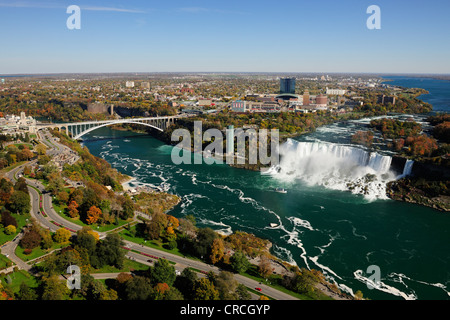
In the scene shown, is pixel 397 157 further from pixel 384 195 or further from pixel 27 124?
pixel 27 124

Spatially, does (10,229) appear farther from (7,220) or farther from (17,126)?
(17,126)

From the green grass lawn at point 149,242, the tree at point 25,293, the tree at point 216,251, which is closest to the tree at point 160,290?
the tree at point 216,251

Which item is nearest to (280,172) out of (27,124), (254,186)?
(254,186)

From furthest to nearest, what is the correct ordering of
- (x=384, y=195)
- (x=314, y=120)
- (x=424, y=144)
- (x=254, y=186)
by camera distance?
(x=314, y=120) → (x=424, y=144) → (x=254, y=186) → (x=384, y=195)

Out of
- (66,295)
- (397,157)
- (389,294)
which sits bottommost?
(389,294)

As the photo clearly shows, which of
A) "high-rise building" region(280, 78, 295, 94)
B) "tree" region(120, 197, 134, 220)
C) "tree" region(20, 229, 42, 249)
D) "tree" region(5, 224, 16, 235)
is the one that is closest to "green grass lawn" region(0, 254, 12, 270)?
"tree" region(20, 229, 42, 249)

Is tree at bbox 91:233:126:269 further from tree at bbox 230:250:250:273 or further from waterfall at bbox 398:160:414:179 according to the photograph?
waterfall at bbox 398:160:414:179

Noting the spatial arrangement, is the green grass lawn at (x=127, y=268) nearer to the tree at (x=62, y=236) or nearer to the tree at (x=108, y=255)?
the tree at (x=108, y=255)
